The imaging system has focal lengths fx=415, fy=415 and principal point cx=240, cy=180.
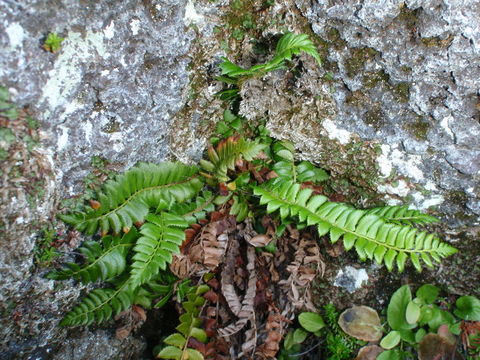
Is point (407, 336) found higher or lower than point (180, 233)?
lower

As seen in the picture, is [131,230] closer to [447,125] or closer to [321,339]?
[321,339]

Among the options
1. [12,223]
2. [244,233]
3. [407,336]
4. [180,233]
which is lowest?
[407,336]

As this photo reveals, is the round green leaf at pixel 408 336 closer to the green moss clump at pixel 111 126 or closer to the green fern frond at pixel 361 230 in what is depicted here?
the green fern frond at pixel 361 230

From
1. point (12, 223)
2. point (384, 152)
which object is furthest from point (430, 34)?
point (12, 223)

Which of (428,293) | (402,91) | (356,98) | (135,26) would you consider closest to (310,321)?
(428,293)

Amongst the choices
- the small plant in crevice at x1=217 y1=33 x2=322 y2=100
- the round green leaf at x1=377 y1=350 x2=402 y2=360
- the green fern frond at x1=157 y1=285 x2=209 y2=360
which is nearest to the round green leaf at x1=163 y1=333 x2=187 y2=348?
the green fern frond at x1=157 y1=285 x2=209 y2=360

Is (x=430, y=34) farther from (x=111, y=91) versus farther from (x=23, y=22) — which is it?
(x=23, y=22)
